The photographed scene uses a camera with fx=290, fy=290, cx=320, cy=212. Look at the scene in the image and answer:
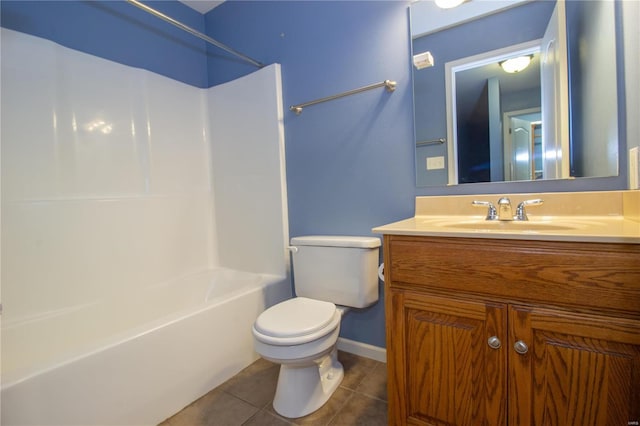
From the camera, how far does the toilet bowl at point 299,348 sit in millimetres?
1200

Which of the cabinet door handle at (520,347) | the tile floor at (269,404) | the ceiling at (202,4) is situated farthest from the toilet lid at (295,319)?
the ceiling at (202,4)

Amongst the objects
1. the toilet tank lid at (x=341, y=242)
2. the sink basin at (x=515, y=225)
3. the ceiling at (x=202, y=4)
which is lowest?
the toilet tank lid at (x=341, y=242)

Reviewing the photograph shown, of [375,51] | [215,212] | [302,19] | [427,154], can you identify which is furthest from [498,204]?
[215,212]

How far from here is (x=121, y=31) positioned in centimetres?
187


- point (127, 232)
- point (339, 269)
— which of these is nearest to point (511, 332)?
point (339, 269)

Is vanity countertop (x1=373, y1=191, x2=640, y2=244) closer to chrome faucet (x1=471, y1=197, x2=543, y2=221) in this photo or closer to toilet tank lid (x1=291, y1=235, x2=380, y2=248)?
chrome faucet (x1=471, y1=197, x2=543, y2=221)

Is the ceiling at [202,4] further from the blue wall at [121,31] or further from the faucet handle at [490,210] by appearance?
the faucet handle at [490,210]

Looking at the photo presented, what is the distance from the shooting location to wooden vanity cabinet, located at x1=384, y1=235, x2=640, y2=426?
2.44ft

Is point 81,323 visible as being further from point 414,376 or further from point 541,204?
point 541,204

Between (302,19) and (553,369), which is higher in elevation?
(302,19)

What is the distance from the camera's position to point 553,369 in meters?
0.81

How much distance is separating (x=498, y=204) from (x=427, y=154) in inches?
16.6

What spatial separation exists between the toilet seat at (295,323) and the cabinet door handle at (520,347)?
69cm

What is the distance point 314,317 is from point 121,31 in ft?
7.05
